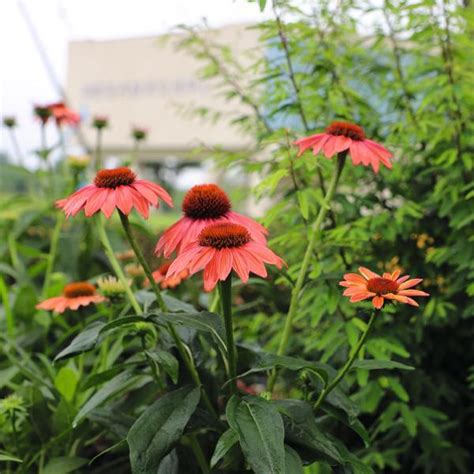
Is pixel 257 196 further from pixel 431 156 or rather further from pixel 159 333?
pixel 431 156

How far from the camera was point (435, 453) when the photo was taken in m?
1.40

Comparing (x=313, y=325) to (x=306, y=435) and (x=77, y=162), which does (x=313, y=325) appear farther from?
(x=77, y=162)

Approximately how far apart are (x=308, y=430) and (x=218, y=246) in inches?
11.0

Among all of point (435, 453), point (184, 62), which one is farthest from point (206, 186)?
point (184, 62)

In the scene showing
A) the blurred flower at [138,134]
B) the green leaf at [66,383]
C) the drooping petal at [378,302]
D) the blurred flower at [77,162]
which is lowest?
the green leaf at [66,383]

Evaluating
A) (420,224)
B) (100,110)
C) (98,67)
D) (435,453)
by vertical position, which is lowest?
(100,110)

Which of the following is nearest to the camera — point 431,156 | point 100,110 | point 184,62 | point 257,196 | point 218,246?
point 218,246

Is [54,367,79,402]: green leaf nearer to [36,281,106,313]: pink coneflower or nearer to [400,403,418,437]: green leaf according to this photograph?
[36,281,106,313]: pink coneflower

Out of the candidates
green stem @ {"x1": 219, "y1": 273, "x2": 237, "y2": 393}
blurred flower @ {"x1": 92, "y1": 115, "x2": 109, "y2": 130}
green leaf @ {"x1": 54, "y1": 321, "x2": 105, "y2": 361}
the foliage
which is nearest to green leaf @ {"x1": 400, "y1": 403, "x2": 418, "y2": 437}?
the foliage

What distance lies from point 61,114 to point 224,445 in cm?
153

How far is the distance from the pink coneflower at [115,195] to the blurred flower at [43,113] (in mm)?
1273

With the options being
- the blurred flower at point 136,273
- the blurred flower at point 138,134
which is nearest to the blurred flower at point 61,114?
the blurred flower at point 138,134

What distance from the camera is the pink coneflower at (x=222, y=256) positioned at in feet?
2.32

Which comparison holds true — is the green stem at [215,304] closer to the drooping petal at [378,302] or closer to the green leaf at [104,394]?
the green leaf at [104,394]
